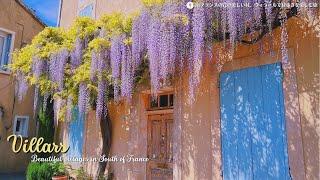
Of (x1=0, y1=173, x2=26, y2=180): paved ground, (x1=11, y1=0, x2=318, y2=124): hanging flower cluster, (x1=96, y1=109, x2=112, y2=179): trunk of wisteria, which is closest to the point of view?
(x1=11, y1=0, x2=318, y2=124): hanging flower cluster

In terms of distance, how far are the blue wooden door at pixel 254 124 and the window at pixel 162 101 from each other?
150cm

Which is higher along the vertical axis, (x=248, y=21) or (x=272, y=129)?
(x=248, y=21)

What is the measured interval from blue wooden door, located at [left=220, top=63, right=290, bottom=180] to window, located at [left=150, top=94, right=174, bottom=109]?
4.92 feet

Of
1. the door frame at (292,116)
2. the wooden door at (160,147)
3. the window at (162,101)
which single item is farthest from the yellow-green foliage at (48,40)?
the door frame at (292,116)

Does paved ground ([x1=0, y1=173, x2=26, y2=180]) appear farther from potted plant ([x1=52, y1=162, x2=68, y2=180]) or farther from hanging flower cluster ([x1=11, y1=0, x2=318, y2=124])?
hanging flower cluster ([x1=11, y1=0, x2=318, y2=124])

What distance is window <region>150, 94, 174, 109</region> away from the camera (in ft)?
23.3

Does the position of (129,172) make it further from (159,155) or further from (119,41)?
(119,41)

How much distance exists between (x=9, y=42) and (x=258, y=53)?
8.68 m

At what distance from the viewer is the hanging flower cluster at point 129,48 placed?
5.08 metres

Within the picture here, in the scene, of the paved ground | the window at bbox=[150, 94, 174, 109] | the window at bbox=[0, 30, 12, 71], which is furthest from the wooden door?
the window at bbox=[0, 30, 12, 71]

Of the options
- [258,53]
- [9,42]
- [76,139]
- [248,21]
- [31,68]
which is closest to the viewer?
[248,21]

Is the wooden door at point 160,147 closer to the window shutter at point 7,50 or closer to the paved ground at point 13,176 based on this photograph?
the paved ground at point 13,176

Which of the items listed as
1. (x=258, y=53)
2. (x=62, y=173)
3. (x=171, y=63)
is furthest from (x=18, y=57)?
(x=258, y=53)

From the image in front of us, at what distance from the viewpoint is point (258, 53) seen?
17.9 ft
